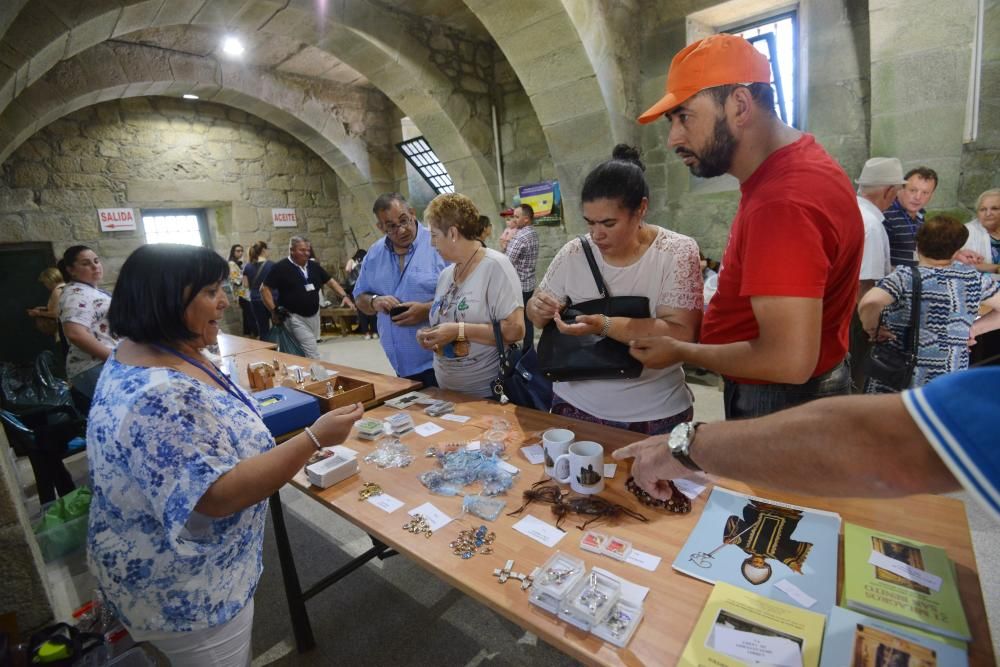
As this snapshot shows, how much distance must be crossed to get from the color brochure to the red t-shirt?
0.49 m

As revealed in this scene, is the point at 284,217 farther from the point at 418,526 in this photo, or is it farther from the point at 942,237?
the point at 942,237

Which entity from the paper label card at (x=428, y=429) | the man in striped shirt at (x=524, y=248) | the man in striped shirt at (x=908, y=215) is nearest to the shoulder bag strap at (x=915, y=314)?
the man in striped shirt at (x=908, y=215)

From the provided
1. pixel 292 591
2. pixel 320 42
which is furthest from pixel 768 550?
pixel 320 42

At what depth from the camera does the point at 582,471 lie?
4.07 ft

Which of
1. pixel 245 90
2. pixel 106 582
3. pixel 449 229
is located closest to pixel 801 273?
pixel 449 229

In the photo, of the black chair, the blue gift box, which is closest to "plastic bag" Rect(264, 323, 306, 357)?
the black chair

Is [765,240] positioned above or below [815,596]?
above

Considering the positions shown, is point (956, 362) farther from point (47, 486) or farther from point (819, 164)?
point (47, 486)

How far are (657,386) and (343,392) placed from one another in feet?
4.31

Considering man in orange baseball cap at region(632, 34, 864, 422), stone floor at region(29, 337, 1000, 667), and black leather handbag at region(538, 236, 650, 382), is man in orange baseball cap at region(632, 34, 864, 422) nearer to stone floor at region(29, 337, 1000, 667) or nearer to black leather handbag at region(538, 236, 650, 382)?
black leather handbag at region(538, 236, 650, 382)

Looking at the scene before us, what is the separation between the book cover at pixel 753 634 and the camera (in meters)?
0.75

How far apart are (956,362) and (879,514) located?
6.77 feet

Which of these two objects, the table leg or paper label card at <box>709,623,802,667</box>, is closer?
paper label card at <box>709,623,802,667</box>

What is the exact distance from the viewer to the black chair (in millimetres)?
2752
